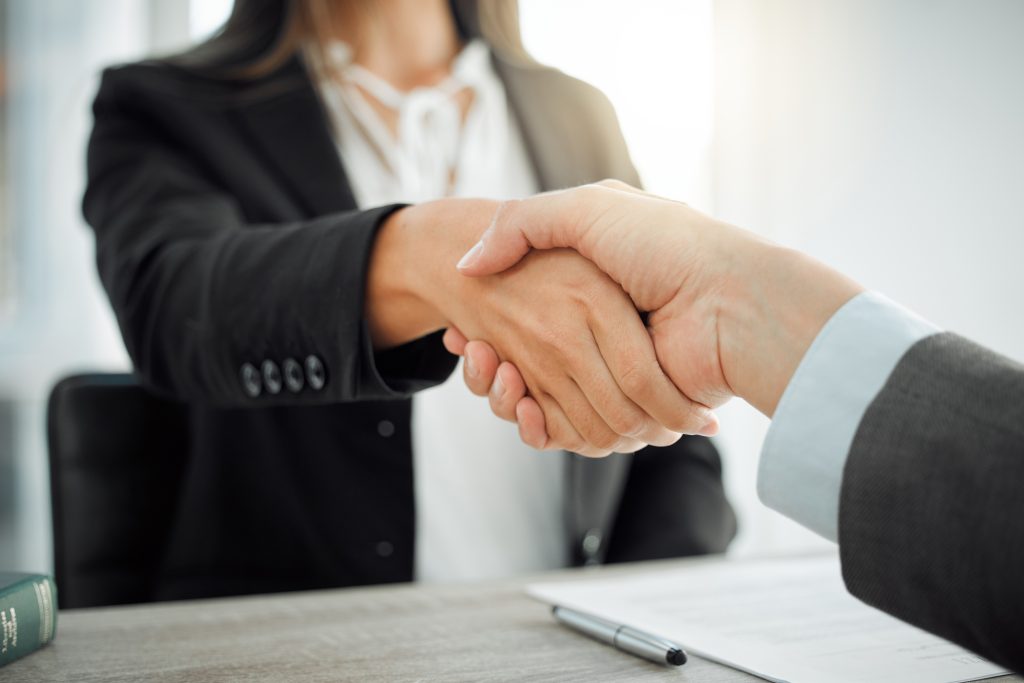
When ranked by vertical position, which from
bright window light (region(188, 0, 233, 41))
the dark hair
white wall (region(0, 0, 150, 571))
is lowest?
white wall (region(0, 0, 150, 571))

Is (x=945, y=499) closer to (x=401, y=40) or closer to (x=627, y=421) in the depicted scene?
(x=627, y=421)

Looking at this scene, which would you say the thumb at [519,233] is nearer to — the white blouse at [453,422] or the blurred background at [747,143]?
the white blouse at [453,422]

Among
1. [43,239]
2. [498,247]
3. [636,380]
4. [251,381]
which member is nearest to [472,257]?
[498,247]

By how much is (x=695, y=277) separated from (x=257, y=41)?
2.97 ft

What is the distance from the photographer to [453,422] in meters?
1.19

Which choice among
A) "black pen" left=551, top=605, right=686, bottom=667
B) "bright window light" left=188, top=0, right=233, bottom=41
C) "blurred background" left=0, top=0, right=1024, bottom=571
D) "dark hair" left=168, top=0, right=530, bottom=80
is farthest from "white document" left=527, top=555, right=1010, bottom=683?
"bright window light" left=188, top=0, right=233, bottom=41

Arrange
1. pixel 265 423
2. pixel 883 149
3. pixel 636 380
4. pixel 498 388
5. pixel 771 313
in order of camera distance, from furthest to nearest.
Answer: pixel 883 149 < pixel 265 423 < pixel 498 388 < pixel 636 380 < pixel 771 313

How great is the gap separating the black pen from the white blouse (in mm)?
529

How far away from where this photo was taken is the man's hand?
1.60 feet

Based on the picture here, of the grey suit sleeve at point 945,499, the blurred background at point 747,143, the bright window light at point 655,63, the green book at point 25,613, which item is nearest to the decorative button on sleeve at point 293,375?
the green book at point 25,613

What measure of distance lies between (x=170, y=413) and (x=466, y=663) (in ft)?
2.14

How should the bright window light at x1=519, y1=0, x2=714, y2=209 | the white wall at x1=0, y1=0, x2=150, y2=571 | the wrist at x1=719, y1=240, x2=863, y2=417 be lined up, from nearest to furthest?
the wrist at x1=719, y1=240, x2=863, y2=417 < the bright window light at x1=519, y1=0, x2=714, y2=209 < the white wall at x1=0, y1=0, x2=150, y2=571

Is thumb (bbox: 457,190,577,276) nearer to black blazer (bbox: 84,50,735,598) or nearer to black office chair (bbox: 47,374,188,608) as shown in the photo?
black blazer (bbox: 84,50,735,598)

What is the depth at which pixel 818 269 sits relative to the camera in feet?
1.59
